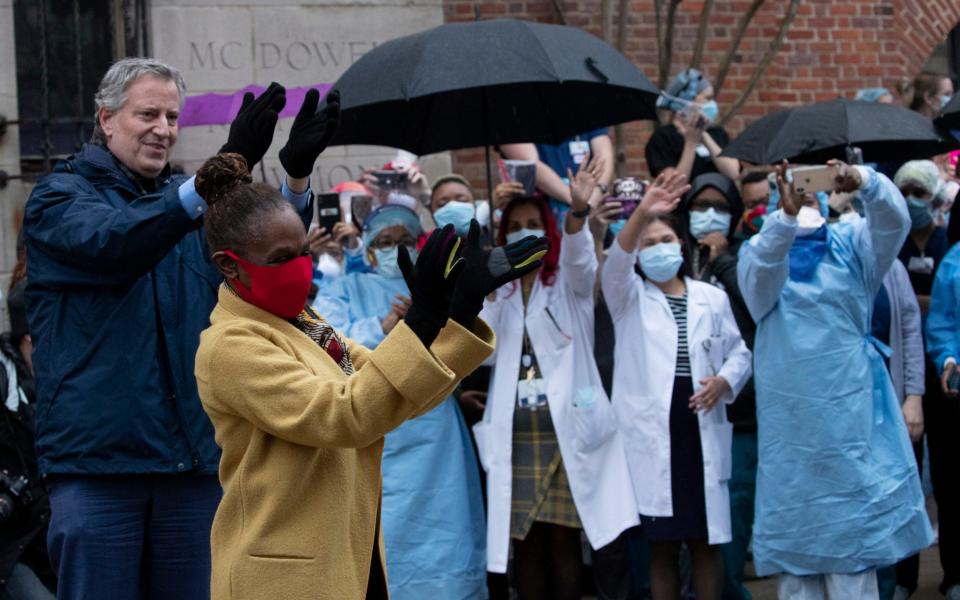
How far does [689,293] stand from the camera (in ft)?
20.5

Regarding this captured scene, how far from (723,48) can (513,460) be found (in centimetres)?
482

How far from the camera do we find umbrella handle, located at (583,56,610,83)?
5.54 meters

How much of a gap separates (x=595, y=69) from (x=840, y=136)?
4.97 feet

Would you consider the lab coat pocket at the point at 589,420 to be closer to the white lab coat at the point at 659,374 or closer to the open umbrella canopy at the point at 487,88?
the white lab coat at the point at 659,374

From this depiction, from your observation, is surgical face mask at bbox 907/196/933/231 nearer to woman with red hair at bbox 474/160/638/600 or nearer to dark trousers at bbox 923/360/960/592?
dark trousers at bbox 923/360/960/592

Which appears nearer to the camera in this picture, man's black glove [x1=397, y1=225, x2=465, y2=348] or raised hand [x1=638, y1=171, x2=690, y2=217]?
man's black glove [x1=397, y1=225, x2=465, y2=348]

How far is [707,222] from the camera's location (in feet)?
22.7

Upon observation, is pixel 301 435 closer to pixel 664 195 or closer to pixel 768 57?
pixel 664 195

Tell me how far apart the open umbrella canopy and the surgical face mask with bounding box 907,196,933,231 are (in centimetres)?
153

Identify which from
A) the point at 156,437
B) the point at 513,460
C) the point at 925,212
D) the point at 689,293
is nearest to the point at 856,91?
the point at 925,212

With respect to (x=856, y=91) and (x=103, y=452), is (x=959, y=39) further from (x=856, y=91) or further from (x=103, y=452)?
(x=103, y=452)

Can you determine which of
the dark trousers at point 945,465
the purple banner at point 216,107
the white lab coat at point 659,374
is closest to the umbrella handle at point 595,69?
the white lab coat at point 659,374

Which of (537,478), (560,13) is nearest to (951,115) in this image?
(537,478)

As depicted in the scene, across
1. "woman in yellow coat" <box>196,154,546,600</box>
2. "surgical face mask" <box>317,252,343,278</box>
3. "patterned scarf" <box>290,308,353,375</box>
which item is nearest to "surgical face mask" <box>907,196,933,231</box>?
"surgical face mask" <box>317,252,343,278</box>
